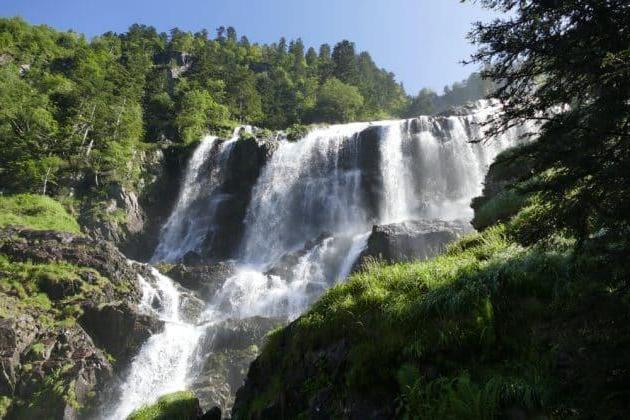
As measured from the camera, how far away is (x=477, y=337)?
5336 mm

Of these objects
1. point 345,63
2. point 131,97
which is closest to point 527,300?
point 131,97

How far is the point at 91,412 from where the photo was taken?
1855 centimetres

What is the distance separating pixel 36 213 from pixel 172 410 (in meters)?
26.8

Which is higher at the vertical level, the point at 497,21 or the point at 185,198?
the point at 185,198

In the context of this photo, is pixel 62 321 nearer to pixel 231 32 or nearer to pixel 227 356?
pixel 227 356

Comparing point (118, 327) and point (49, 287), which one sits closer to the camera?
point (118, 327)

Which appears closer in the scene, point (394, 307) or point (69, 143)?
point (394, 307)

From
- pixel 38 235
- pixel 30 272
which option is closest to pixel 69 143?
pixel 38 235

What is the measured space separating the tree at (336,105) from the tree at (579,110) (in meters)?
59.0

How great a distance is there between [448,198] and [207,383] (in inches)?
974

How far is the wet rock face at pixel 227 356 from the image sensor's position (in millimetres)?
18562

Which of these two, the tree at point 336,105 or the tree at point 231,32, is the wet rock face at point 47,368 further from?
the tree at point 231,32

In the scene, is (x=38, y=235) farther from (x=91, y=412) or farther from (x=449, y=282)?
(x=449, y=282)

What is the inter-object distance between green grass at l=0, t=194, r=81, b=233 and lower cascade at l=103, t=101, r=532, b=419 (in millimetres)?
7592
